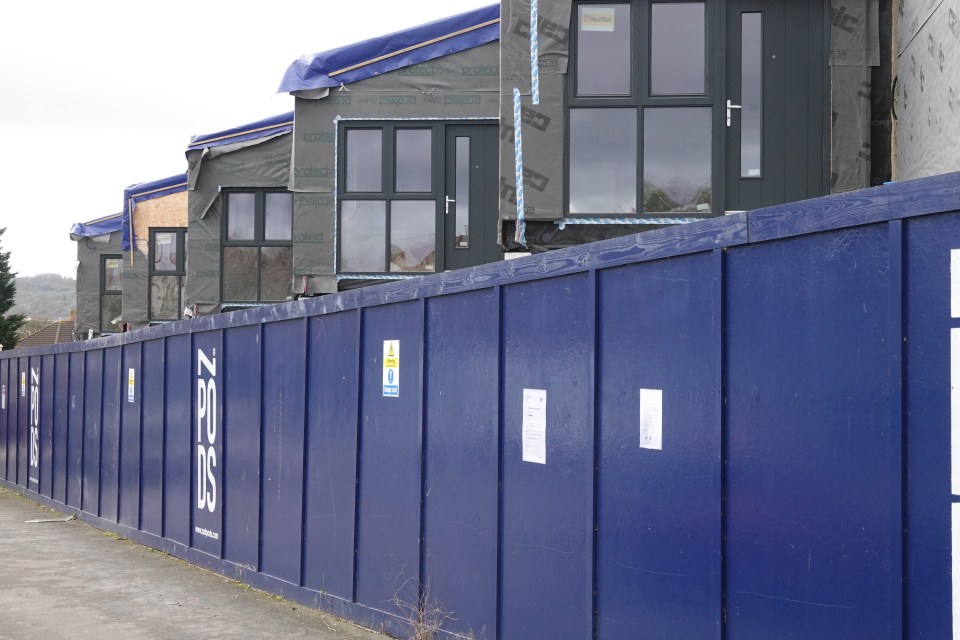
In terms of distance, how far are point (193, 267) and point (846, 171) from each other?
50.8 feet

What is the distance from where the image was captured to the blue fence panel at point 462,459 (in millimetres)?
7625

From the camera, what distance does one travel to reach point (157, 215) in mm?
30594

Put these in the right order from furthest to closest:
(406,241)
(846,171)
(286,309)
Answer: (406,241) → (846,171) → (286,309)

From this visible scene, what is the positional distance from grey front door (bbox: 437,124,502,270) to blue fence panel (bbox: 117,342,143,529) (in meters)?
4.74

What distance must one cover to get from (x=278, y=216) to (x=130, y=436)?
8.68 metres

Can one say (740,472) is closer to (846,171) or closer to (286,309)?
(286,309)


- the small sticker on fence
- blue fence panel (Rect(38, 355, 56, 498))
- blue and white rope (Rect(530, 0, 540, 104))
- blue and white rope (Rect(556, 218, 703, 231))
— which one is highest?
blue and white rope (Rect(530, 0, 540, 104))

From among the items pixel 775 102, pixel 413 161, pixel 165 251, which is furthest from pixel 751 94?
pixel 165 251

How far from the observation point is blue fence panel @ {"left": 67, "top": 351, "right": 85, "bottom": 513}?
18500mm

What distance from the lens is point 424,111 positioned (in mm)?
17656

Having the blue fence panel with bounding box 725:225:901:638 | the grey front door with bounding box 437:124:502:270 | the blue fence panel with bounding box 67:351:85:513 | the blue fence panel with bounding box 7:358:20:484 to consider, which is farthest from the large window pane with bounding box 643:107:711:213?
the blue fence panel with bounding box 7:358:20:484

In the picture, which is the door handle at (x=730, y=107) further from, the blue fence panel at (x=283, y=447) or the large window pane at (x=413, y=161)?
the large window pane at (x=413, y=161)

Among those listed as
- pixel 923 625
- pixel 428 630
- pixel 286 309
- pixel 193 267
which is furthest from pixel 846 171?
pixel 193 267

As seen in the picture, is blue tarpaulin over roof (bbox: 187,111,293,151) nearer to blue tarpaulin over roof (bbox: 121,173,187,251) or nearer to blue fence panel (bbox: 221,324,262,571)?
blue tarpaulin over roof (bbox: 121,173,187,251)
